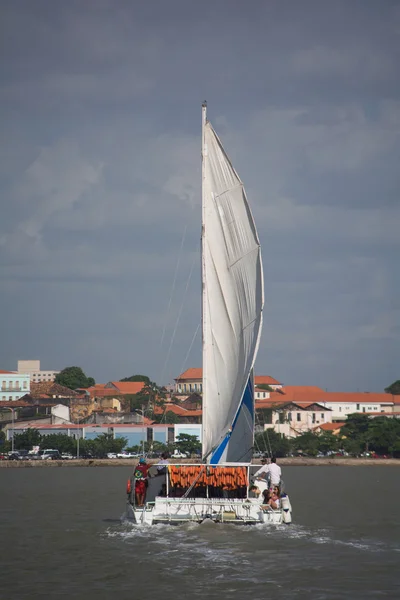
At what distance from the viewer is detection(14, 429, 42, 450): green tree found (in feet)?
405

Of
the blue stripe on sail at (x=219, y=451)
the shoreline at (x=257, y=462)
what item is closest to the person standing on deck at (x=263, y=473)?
the blue stripe on sail at (x=219, y=451)

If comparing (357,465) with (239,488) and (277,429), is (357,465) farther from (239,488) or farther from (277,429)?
(239,488)

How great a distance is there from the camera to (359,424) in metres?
138

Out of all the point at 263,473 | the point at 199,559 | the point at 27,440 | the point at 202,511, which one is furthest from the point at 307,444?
the point at 199,559

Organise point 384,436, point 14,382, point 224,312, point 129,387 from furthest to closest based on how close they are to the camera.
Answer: point 129,387
point 14,382
point 384,436
point 224,312

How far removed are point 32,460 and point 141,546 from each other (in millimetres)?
93775

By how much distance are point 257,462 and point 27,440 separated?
97.8 feet

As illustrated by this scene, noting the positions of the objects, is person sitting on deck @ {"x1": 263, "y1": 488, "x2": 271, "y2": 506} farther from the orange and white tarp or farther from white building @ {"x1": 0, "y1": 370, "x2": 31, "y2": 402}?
white building @ {"x1": 0, "y1": 370, "x2": 31, "y2": 402}

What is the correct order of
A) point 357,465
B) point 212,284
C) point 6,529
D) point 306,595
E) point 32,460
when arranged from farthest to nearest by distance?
1. point 357,465
2. point 32,460
3. point 6,529
4. point 212,284
5. point 306,595

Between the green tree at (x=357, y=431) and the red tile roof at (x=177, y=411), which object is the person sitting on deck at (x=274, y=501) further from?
the red tile roof at (x=177, y=411)

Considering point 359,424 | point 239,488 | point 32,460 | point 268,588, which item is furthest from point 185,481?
point 359,424

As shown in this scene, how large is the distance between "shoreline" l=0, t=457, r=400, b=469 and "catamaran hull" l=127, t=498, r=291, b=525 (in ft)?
277

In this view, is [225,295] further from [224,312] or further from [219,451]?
[219,451]

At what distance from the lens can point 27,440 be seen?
12381 centimetres
